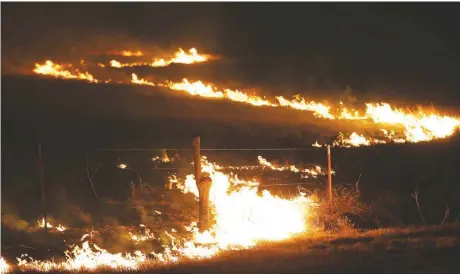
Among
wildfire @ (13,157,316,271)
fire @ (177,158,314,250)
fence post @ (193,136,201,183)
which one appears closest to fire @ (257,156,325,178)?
wildfire @ (13,157,316,271)

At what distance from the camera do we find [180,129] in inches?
877

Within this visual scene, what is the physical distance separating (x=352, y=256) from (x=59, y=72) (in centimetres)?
1331

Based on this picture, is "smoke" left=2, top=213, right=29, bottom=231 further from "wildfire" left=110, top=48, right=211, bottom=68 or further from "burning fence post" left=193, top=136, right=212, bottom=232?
"wildfire" left=110, top=48, right=211, bottom=68

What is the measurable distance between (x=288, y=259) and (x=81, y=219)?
6294 millimetres

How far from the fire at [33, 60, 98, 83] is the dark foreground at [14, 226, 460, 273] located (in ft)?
34.4

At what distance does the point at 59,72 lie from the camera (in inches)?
865

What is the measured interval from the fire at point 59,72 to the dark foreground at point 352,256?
10471mm

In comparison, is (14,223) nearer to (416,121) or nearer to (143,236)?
(143,236)

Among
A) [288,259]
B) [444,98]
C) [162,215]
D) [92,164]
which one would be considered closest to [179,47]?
[92,164]

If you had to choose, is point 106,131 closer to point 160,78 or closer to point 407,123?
point 160,78

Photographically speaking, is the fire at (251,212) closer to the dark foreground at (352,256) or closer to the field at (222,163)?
the field at (222,163)

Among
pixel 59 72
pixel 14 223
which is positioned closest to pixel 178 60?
pixel 59 72

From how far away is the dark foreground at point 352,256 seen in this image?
11.1m

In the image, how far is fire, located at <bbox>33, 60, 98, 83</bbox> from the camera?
21.9 meters
